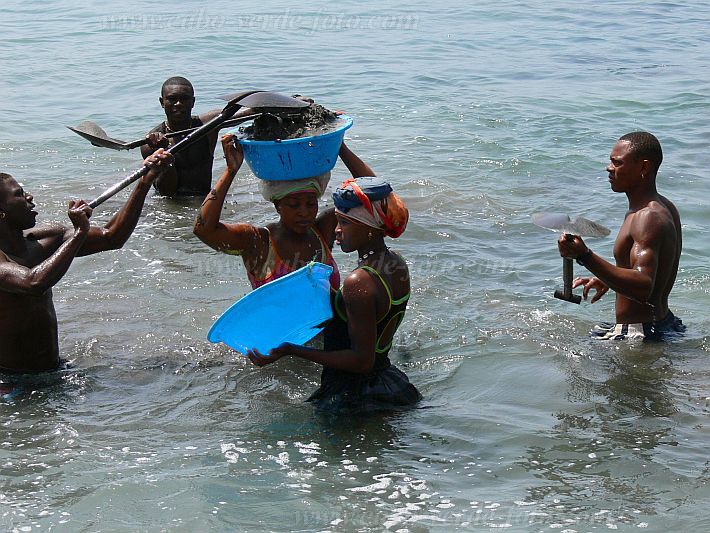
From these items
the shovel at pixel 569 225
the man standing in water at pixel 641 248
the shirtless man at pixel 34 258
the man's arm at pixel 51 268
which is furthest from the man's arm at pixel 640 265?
the man's arm at pixel 51 268

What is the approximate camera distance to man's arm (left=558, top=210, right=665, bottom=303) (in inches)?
202

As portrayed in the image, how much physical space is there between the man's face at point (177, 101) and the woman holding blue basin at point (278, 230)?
11.2ft

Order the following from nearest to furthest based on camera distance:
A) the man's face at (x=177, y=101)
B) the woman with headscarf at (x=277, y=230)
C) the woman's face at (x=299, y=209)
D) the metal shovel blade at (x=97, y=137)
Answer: the woman with headscarf at (x=277, y=230) → the woman's face at (x=299, y=209) → the metal shovel blade at (x=97, y=137) → the man's face at (x=177, y=101)

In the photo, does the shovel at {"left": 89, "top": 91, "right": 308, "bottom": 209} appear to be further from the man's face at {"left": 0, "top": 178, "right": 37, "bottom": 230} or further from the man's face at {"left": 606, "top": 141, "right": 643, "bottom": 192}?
the man's face at {"left": 606, "top": 141, "right": 643, "bottom": 192}

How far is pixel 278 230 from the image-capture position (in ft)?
16.7

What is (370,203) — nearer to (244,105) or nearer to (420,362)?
(244,105)

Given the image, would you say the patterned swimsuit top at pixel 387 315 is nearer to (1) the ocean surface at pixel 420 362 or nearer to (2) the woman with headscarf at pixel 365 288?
(2) the woman with headscarf at pixel 365 288

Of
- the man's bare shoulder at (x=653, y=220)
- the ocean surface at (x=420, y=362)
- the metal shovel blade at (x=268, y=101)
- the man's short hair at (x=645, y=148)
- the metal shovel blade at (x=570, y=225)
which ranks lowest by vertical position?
the ocean surface at (x=420, y=362)

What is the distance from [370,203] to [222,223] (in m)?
0.92

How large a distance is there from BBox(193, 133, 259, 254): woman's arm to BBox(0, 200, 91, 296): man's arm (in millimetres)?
540

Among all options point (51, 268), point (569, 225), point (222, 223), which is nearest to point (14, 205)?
point (51, 268)

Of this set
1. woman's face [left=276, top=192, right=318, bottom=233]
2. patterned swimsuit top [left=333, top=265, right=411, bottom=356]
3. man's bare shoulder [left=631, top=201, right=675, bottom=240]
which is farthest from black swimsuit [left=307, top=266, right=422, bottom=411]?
man's bare shoulder [left=631, top=201, right=675, bottom=240]

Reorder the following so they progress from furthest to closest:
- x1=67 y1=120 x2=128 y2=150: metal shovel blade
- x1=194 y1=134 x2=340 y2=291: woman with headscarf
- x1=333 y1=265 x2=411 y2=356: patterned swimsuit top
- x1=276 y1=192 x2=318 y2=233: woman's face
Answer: x1=67 y1=120 x2=128 y2=150: metal shovel blade, x1=276 y1=192 x2=318 y2=233: woman's face, x1=194 y1=134 x2=340 y2=291: woman with headscarf, x1=333 y1=265 x2=411 y2=356: patterned swimsuit top

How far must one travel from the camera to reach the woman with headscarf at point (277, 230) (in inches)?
184
